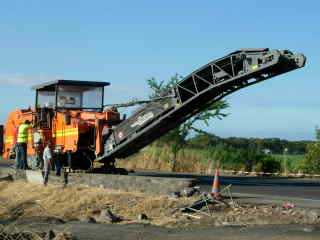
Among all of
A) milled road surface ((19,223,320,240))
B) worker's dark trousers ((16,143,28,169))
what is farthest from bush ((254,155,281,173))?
milled road surface ((19,223,320,240))

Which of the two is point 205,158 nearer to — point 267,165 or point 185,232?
point 267,165

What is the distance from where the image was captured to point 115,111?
2417 cm

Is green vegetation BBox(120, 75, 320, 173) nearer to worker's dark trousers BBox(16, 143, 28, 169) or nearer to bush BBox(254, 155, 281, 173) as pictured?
bush BBox(254, 155, 281, 173)

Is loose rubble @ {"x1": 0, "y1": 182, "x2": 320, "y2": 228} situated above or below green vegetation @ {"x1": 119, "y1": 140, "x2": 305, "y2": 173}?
below

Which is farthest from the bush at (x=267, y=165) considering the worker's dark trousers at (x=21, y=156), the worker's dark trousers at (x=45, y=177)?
the worker's dark trousers at (x=45, y=177)

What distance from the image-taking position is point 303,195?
800 inches

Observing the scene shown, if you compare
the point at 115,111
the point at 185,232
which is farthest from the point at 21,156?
the point at 185,232

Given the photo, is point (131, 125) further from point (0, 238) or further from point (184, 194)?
point (0, 238)

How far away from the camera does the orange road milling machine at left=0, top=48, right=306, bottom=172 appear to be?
800 inches

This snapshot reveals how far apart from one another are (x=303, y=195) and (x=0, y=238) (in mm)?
12308

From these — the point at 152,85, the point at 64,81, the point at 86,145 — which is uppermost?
the point at 152,85

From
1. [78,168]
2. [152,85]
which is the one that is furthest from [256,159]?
[78,168]

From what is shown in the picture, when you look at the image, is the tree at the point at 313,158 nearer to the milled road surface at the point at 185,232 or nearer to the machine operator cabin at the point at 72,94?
the machine operator cabin at the point at 72,94

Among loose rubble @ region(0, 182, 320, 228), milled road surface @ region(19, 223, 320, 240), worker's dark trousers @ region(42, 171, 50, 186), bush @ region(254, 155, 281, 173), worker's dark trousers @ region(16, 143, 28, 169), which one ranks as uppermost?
bush @ region(254, 155, 281, 173)
